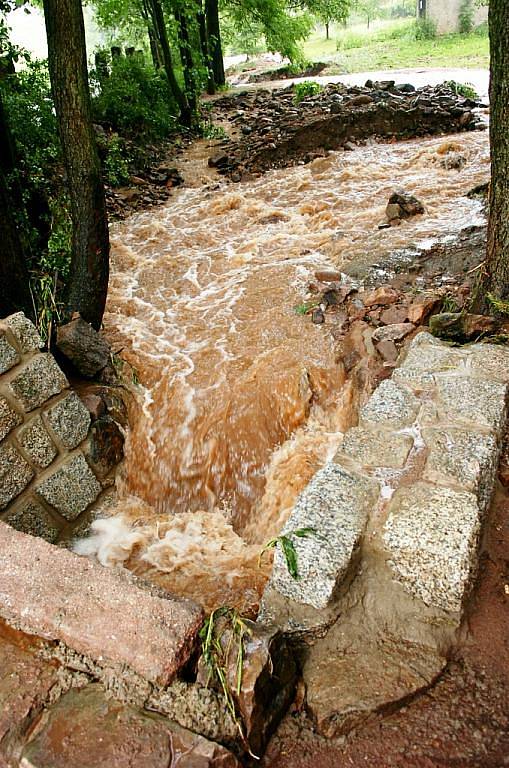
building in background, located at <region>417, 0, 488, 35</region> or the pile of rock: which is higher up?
building in background, located at <region>417, 0, 488, 35</region>

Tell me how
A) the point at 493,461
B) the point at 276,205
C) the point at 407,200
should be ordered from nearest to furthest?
1. the point at 493,461
2. the point at 407,200
3. the point at 276,205

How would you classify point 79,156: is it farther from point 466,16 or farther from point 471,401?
point 466,16

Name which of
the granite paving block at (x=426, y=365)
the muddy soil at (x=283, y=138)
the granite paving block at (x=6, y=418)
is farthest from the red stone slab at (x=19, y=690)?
the muddy soil at (x=283, y=138)

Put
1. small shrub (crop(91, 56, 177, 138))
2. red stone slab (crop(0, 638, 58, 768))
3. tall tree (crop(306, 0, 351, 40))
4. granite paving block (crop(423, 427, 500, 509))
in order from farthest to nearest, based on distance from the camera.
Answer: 1. tall tree (crop(306, 0, 351, 40))
2. small shrub (crop(91, 56, 177, 138))
3. granite paving block (crop(423, 427, 500, 509))
4. red stone slab (crop(0, 638, 58, 768))

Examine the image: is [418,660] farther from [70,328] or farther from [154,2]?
[154,2]

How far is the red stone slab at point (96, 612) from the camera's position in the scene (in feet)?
5.52

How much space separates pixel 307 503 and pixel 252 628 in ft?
1.94

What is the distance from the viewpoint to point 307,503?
2.17 meters

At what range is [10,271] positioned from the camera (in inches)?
152

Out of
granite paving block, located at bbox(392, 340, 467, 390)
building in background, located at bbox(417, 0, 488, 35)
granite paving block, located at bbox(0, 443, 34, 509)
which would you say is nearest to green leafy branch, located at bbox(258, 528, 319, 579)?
granite paving block, located at bbox(392, 340, 467, 390)

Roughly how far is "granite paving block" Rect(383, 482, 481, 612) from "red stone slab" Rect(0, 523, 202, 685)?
816 mm

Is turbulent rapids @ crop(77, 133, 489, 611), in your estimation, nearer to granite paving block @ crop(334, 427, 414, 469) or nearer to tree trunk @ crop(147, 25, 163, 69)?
granite paving block @ crop(334, 427, 414, 469)

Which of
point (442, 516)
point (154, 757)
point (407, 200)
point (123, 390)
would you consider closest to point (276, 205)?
point (407, 200)

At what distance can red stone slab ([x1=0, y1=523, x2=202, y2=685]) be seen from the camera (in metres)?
1.68
